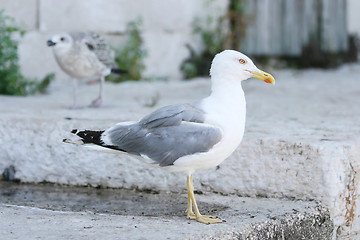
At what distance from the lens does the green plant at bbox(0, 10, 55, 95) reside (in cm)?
560

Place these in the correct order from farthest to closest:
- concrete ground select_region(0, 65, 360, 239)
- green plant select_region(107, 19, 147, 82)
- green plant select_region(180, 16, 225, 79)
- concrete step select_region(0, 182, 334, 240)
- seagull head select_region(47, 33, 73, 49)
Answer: green plant select_region(180, 16, 225, 79) < green plant select_region(107, 19, 147, 82) < seagull head select_region(47, 33, 73, 49) < concrete ground select_region(0, 65, 360, 239) < concrete step select_region(0, 182, 334, 240)

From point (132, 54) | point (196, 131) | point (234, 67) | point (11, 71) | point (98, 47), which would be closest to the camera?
point (196, 131)

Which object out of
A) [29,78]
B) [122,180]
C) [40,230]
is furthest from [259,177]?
[29,78]

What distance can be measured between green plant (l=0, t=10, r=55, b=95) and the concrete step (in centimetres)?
212

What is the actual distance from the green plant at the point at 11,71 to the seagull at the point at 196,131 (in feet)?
9.82

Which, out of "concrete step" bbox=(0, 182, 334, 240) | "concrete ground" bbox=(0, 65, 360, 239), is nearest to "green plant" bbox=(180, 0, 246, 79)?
"concrete ground" bbox=(0, 65, 360, 239)

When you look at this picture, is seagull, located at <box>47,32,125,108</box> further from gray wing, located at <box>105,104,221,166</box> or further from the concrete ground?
gray wing, located at <box>105,104,221,166</box>

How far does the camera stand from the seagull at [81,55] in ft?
16.1

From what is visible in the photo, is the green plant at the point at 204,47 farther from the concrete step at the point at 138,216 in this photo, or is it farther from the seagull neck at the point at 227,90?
the seagull neck at the point at 227,90

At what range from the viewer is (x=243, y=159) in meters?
3.43

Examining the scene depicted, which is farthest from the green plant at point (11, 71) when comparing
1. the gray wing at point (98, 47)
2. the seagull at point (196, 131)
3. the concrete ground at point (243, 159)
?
the seagull at point (196, 131)

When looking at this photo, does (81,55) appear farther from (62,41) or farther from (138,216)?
(138,216)

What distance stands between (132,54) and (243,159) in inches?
163

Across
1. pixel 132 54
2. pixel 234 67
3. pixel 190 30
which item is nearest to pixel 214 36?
pixel 190 30
